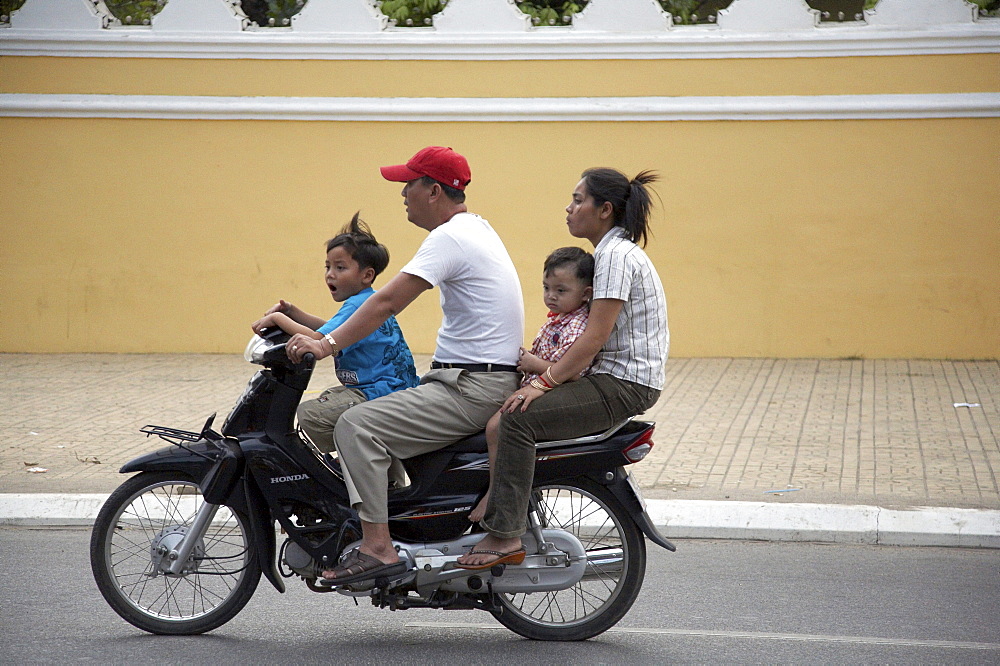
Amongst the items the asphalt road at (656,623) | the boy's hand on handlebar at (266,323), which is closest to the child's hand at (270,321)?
the boy's hand on handlebar at (266,323)

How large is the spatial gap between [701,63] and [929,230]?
3007 mm

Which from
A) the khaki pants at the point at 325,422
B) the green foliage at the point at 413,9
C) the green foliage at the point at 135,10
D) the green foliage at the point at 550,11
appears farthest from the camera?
the green foliage at the point at 413,9

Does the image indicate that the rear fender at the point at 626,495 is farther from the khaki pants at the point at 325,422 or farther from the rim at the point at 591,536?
the khaki pants at the point at 325,422

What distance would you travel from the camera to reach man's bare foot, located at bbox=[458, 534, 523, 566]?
13.9 ft

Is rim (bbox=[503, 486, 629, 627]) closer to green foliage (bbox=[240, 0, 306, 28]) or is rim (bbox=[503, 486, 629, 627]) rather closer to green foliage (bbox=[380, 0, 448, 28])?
green foliage (bbox=[240, 0, 306, 28])

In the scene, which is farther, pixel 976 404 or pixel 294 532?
pixel 976 404

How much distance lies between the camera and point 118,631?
15.1ft

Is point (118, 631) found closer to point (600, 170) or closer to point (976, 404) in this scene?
point (600, 170)

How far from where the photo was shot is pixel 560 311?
436cm

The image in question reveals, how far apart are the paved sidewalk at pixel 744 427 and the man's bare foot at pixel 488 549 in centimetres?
230

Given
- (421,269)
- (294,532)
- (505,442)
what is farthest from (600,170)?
(294,532)

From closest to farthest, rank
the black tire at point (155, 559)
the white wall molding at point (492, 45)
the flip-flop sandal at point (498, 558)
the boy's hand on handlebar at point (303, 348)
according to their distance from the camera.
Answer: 1. the boy's hand on handlebar at point (303, 348)
2. the flip-flop sandal at point (498, 558)
3. the black tire at point (155, 559)
4. the white wall molding at point (492, 45)

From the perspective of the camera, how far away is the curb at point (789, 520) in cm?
611

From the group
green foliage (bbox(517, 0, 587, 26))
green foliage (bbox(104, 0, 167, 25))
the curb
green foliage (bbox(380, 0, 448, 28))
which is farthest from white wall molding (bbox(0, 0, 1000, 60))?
the curb
